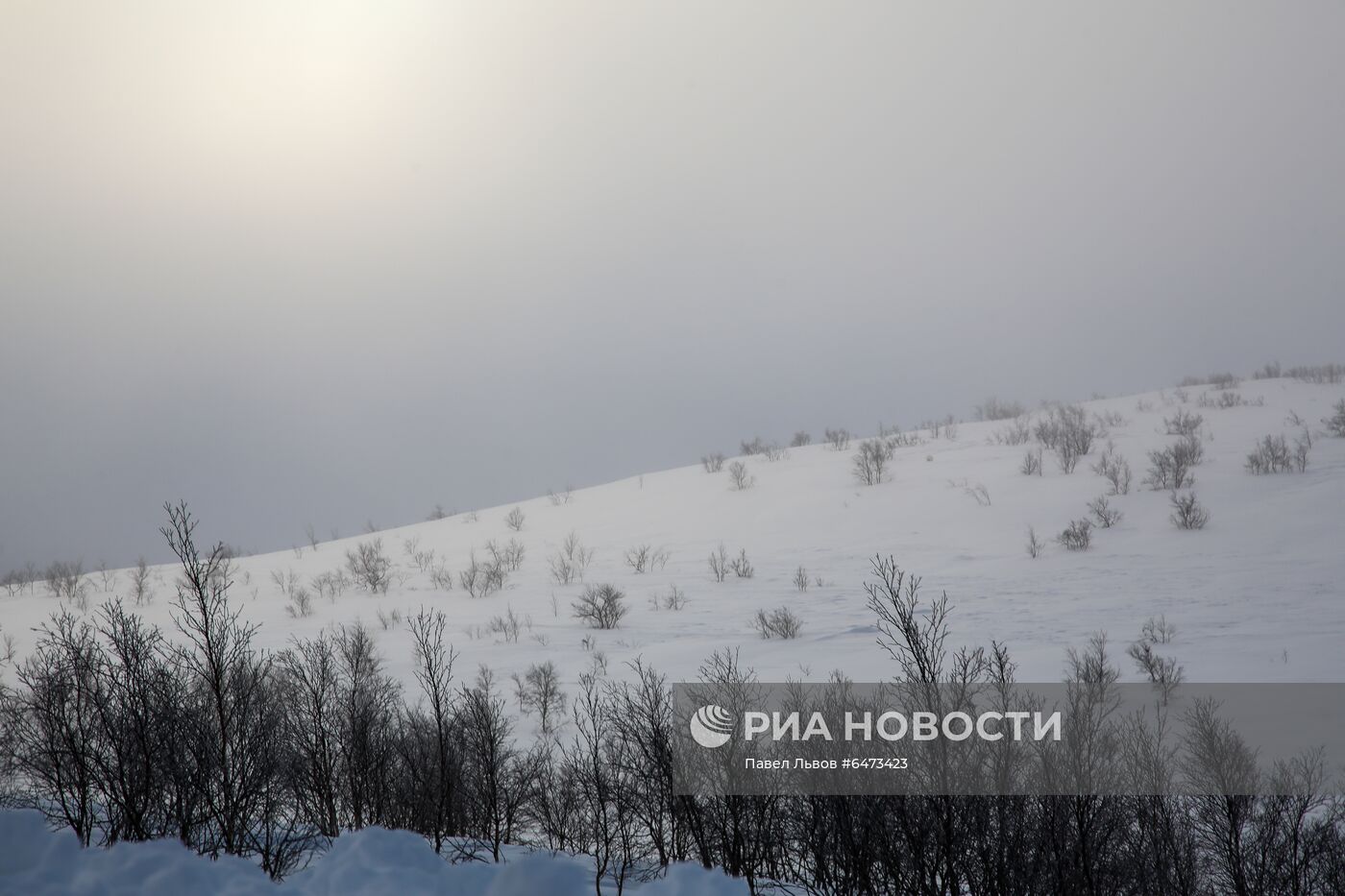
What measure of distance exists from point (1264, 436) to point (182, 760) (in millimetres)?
36307

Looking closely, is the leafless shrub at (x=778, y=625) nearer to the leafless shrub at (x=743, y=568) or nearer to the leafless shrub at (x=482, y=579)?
the leafless shrub at (x=743, y=568)

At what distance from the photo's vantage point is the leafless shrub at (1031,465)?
28828 millimetres

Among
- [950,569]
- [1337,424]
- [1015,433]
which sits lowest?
[950,569]

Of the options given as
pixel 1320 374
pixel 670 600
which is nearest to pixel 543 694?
pixel 670 600

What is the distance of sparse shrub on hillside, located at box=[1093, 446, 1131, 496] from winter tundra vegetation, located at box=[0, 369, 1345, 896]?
0.59 feet

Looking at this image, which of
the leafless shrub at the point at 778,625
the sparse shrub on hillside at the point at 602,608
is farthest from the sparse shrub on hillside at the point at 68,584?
the leafless shrub at the point at 778,625

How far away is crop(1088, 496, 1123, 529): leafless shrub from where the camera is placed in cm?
2305

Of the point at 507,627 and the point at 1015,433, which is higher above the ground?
the point at 1015,433

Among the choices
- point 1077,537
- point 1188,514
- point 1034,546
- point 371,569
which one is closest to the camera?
point 1188,514

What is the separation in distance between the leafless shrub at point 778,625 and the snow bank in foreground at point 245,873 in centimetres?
1455

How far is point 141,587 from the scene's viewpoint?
32375 mm

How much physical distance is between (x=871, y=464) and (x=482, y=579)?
60.6ft

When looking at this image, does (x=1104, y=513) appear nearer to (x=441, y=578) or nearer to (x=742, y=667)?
(x=742, y=667)

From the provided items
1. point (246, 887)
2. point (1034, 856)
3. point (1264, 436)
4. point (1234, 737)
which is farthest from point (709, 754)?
point (1264, 436)
